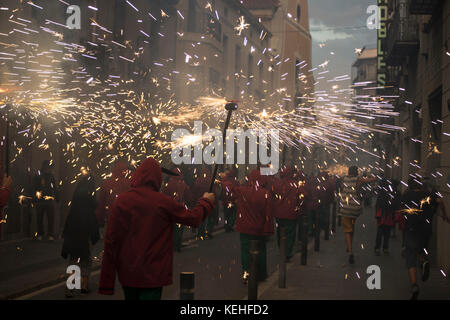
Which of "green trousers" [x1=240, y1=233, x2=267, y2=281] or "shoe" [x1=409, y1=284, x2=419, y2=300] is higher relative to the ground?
"green trousers" [x1=240, y1=233, x2=267, y2=281]

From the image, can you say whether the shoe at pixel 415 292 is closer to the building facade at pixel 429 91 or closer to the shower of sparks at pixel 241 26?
the building facade at pixel 429 91

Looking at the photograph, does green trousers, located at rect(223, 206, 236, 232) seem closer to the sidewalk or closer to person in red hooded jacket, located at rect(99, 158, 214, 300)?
the sidewalk

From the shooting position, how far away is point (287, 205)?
11914 millimetres

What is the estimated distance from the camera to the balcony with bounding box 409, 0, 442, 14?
12.6m

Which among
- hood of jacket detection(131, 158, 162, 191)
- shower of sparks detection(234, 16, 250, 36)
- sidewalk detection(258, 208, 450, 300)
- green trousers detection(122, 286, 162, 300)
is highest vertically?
shower of sparks detection(234, 16, 250, 36)

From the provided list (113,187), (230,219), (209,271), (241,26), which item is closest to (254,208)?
(209,271)

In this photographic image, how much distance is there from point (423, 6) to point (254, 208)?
656cm

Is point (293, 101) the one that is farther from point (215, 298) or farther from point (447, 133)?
point (215, 298)

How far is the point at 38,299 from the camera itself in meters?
8.01

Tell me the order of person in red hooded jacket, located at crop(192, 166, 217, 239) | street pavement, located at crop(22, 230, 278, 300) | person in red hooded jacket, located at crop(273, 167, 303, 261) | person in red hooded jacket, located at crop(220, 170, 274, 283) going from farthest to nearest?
1. person in red hooded jacket, located at crop(192, 166, 217, 239)
2. person in red hooded jacket, located at crop(273, 167, 303, 261)
3. person in red hooded jacket, located at crop(220, 170, 274, 283)
4. street pavement, located at crop(22, 230, 278, 300)

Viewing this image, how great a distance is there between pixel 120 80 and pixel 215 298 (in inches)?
512

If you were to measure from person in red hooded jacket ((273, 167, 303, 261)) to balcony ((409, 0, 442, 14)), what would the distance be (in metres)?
4.40

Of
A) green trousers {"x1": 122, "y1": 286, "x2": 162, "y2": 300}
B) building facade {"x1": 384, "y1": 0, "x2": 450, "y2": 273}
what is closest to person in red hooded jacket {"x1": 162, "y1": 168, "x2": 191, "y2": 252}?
building facade {"x1": 384, "y1": 0, "x2": 450, "y2": 273}
